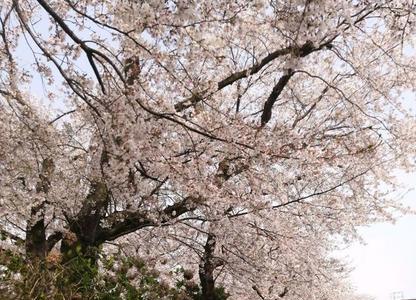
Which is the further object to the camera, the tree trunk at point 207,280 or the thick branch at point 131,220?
the tree trunk at point 207,280

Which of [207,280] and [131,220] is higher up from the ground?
[207,280]

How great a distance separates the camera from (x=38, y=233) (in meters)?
8.02

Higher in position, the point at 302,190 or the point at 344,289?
the point at 344,289

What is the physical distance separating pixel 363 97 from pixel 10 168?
7102mm

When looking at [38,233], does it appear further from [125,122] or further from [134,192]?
[125,122]

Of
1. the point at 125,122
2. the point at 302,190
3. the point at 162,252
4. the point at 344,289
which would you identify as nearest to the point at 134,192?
the point at 125,122

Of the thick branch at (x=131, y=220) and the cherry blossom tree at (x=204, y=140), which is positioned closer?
the cherry blossom tree at (x=204, y=140)

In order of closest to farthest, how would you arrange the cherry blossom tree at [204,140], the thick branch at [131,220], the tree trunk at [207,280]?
the cherry blossom tree at [204,140], the thick branch at [131,220], the tree trunk at [207,280]

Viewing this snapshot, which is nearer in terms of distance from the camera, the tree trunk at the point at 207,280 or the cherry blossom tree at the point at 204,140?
the cherry blossom tree at the point at 204,140

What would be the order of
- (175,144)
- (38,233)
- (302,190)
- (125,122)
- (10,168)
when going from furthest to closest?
(302,190)
(38,233)
(10,168)
(175,144)
(125,122)

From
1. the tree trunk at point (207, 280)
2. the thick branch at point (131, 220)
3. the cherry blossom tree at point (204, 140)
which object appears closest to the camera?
the cherry blossom tree at point (204, 140)

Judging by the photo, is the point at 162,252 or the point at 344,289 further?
the point at 344,289

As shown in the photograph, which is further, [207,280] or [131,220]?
[207,280]

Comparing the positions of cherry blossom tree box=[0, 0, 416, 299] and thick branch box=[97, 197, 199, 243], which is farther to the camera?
thick branch box=[97, 197, 199, 243]
